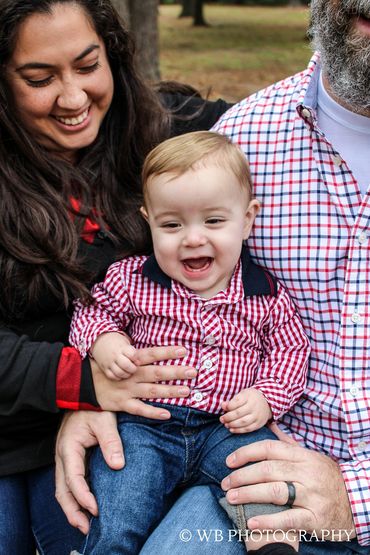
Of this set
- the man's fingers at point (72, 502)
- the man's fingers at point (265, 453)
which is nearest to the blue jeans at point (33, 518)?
the man's fingers at point (72, 502)

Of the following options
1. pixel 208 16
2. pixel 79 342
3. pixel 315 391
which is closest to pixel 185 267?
pixel 79 342

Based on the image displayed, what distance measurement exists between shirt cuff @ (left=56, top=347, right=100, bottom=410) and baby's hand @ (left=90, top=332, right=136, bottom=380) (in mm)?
69

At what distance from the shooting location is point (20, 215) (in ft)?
8.87

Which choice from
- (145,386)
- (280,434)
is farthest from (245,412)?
(145,386)

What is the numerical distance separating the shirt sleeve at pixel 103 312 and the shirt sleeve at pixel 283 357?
0.51 metres

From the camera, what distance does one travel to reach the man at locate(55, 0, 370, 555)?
2.35 metres

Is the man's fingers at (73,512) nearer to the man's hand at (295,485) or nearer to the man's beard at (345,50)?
the man's hand at (295,485)

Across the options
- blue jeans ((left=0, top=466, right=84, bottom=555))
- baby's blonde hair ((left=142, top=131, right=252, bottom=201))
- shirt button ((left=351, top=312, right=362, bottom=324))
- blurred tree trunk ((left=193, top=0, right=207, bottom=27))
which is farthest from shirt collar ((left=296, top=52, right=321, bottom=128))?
blurred tree trunk ((left=193, top=0, right=207, bottom=27))

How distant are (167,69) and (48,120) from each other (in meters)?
13.4

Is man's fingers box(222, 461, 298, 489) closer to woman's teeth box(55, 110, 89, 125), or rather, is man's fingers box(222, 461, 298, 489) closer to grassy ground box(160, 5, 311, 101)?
woman's teeth box(55, 110, 89, 125)

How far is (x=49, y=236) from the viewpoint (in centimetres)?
270

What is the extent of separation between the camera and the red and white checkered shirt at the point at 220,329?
2.48 meters

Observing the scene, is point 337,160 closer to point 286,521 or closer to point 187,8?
point 286,521

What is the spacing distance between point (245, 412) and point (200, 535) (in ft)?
1.30
